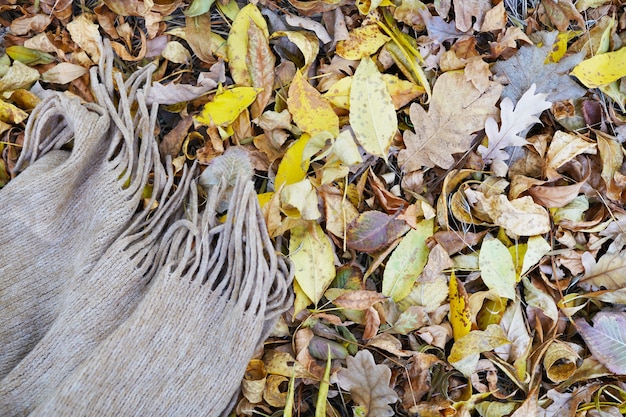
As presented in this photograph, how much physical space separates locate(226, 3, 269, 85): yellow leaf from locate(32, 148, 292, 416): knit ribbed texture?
221 mm

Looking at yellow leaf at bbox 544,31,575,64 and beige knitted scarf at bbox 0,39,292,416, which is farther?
yellow leaf at bbox 544,31,575,64

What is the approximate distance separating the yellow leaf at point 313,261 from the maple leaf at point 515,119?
0.36m

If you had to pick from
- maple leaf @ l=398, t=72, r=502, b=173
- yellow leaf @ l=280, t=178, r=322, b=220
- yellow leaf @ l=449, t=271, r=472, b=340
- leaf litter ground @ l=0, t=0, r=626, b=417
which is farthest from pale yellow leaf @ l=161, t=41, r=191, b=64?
yellow leaf @ l=449, t=271, r=472, b=340

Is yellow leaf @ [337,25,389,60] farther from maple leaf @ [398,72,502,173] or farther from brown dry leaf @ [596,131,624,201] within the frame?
brown dry leaf @ [596,131,624,201]

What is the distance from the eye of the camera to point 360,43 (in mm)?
1041

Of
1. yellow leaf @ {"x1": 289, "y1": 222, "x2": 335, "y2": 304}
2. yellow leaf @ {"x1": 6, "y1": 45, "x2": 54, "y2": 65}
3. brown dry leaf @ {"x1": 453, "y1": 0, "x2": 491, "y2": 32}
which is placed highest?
yellow leaf @ {"x1": 6, "y1": 45, "x2": 54, "y2": 65}

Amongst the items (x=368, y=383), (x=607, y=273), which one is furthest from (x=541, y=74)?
(x=368, y=383)

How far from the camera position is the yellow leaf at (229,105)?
40.4 inches

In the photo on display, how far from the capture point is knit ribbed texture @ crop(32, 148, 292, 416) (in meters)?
0.92

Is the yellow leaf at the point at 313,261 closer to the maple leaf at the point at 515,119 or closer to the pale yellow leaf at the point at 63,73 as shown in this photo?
the maple leaf at the point at 515,119

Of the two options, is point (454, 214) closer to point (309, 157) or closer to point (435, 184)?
point (435, 184)

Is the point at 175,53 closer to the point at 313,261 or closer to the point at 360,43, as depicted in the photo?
the point at 360,43

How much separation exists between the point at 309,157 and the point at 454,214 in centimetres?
29

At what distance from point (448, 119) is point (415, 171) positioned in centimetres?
11
